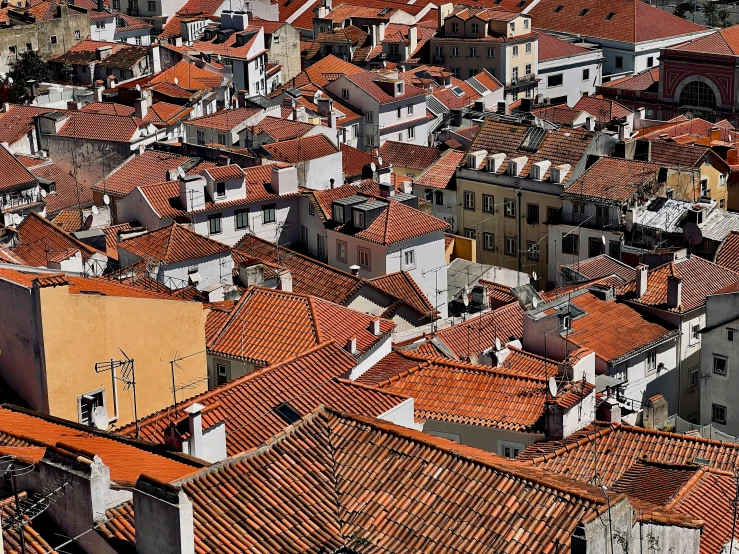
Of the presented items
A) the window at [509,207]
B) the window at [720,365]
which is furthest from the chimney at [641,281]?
the window at [509,207]

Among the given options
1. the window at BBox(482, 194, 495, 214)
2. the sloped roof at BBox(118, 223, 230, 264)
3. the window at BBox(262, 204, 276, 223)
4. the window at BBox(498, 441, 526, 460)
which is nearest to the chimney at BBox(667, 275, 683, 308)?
the sloped roof at BBox(118, 223, 230, 264)

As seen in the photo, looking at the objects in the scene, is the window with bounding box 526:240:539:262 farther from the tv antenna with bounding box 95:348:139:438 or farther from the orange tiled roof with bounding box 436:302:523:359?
the tv antenna with bounding box 95:348:139:438

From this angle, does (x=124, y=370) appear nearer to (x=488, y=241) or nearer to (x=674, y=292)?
(x=674, y=292)

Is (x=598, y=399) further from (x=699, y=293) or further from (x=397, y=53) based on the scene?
(x=397, y=53)

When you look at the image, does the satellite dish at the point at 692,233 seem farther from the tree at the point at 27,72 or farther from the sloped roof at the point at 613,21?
the sloped roof at the point at 613,21

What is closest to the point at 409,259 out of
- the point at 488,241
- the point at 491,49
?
the point at 488,241

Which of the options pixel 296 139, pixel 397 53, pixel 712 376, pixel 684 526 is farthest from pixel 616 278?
pixel 397 53
